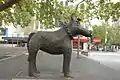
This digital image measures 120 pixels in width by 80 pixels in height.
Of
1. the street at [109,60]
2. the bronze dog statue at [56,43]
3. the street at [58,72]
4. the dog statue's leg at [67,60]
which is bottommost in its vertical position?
the street at [109,60]

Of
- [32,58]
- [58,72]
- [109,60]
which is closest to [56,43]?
[32,58]

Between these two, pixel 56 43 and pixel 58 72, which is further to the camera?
pixel 58 72

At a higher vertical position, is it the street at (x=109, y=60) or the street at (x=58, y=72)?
the street at (x=58, y=72)

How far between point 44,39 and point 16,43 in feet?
327

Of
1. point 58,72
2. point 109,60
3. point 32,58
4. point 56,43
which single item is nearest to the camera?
point 56,43

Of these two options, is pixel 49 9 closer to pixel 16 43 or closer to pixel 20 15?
pixel 20 15

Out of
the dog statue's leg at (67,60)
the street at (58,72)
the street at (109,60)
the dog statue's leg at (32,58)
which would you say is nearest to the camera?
the dog statue's leg at (67,60)

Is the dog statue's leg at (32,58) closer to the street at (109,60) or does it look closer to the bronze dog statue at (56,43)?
the bronze dog statue at (56,43)

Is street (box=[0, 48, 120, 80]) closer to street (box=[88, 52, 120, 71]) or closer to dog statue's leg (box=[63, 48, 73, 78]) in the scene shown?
dog statue's leg (box=[63, 48, 73, 78])

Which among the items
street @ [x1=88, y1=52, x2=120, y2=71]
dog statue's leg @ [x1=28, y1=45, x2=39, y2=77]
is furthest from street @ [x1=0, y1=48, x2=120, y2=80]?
street @ [x1=88, y1=52, x2=120, y2=71]

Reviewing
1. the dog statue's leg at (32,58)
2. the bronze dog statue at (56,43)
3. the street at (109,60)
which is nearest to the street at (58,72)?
the dog statue's leg at (32,58)

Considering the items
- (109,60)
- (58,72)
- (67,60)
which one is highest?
(67,60)

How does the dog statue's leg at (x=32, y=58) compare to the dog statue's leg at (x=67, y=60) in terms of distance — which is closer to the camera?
the dog statue's leg at (x=67, y=60)

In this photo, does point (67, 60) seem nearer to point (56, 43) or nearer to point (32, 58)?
point (56, 43)
